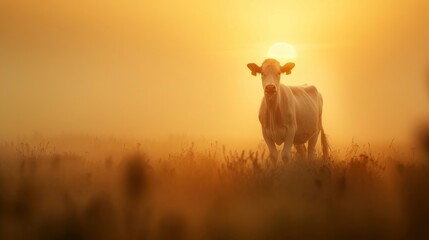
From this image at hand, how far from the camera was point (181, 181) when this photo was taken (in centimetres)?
351

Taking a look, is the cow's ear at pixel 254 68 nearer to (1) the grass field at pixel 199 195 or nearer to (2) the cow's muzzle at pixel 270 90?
(2) the cow's muzzle at pixel 270 90

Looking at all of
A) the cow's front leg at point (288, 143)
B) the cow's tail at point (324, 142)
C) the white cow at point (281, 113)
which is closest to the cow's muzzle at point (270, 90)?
the white cow at point (281, 113)

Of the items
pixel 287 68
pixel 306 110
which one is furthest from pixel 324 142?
pixel 287 68

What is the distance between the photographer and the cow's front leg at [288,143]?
4.41 metres

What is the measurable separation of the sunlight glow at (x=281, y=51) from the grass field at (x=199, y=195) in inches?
40.4

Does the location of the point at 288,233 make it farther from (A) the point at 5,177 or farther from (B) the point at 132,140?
(A) the point at 5,177

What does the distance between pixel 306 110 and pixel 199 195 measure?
2151 mm

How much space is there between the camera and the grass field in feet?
9.77

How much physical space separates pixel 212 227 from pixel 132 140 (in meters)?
1.34

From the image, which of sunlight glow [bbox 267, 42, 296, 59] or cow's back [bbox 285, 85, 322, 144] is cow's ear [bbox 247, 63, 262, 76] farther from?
cow's back [bbox 285, 85, 322, 144]

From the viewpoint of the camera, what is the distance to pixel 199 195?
3326 mm

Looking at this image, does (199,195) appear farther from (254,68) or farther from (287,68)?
(287,68)

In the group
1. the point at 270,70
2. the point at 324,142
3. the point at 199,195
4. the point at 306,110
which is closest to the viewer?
the point at 199,195

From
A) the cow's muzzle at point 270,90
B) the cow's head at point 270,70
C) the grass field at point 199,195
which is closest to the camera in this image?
the grass field at point 199,195
